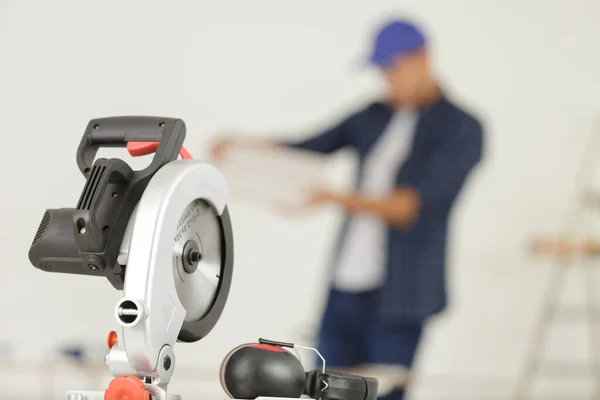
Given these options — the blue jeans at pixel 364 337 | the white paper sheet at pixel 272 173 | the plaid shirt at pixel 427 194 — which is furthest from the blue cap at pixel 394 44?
the blue jeans at pixel 364 337

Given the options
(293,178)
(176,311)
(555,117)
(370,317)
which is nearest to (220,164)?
(293,178)

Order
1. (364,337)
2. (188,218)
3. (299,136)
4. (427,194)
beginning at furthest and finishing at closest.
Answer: (299,136) < (427,194) < (364,337) < (188,218)

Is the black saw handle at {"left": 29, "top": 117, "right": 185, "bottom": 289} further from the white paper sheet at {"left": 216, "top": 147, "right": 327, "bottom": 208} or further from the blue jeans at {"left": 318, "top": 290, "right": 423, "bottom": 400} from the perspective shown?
the white paper sheet at {"left": 216, "top": 147, "right": 327, "bottom": 208}

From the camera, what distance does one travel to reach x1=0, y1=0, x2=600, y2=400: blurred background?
3402 mm

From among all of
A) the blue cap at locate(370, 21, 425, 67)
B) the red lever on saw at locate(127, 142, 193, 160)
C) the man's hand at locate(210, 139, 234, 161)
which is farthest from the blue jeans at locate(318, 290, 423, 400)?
the red lever on saw at locate(127, 142, 193, 160)

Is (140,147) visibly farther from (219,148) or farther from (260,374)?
(219,148)

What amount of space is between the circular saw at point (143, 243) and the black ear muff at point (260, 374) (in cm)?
7

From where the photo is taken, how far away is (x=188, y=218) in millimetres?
904

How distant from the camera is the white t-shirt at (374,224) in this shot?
3.03 meters

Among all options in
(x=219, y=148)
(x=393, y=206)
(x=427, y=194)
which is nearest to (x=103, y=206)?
(x=427, y=194)

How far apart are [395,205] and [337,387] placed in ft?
7.89

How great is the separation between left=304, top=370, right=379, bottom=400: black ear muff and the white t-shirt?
7.06 ft

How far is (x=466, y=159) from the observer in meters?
2.99

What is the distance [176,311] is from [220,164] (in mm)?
2470
